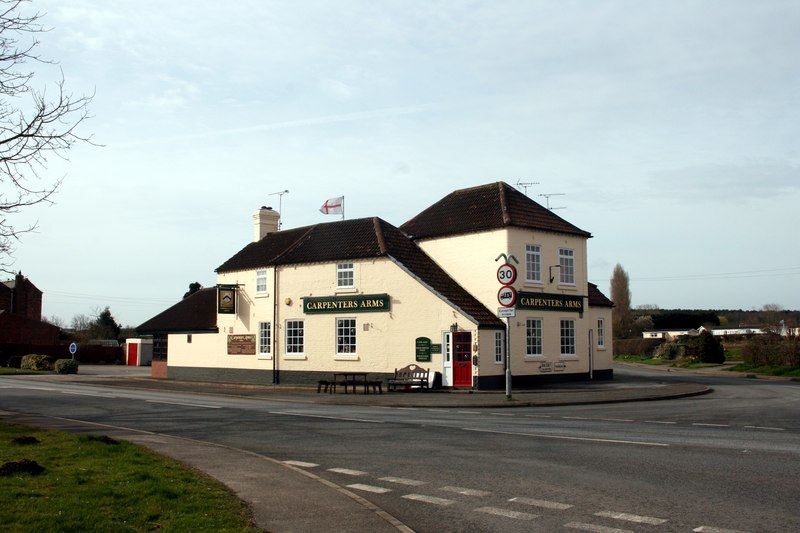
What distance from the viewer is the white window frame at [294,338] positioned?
123ft

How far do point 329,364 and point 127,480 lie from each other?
88.2ft

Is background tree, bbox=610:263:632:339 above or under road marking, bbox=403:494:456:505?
above

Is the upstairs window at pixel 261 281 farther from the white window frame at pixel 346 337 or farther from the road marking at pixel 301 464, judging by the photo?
the road marking at pixel 301 464

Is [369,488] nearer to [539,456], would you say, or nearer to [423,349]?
[539,456]

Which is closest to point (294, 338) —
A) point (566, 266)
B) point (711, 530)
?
point (566, 266)

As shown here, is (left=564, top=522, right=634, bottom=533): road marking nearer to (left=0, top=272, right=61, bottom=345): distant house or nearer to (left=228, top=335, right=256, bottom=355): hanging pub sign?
(left=228, top=335, right=256, bottom=355): hanging pub sign

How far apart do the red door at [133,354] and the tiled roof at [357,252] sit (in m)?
34.5

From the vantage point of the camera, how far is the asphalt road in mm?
8336

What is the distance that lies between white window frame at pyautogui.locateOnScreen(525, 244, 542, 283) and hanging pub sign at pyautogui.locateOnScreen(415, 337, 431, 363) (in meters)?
5.30

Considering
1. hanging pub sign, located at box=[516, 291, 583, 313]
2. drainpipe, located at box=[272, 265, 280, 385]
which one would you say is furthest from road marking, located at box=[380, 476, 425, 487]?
drainpipe, located at box=[272, 265, 280, 385]

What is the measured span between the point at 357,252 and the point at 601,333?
13.3 m

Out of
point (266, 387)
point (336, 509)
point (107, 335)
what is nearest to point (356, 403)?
point (266, 387)

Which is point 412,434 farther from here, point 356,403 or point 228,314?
point 228,314

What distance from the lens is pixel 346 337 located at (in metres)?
35.8
